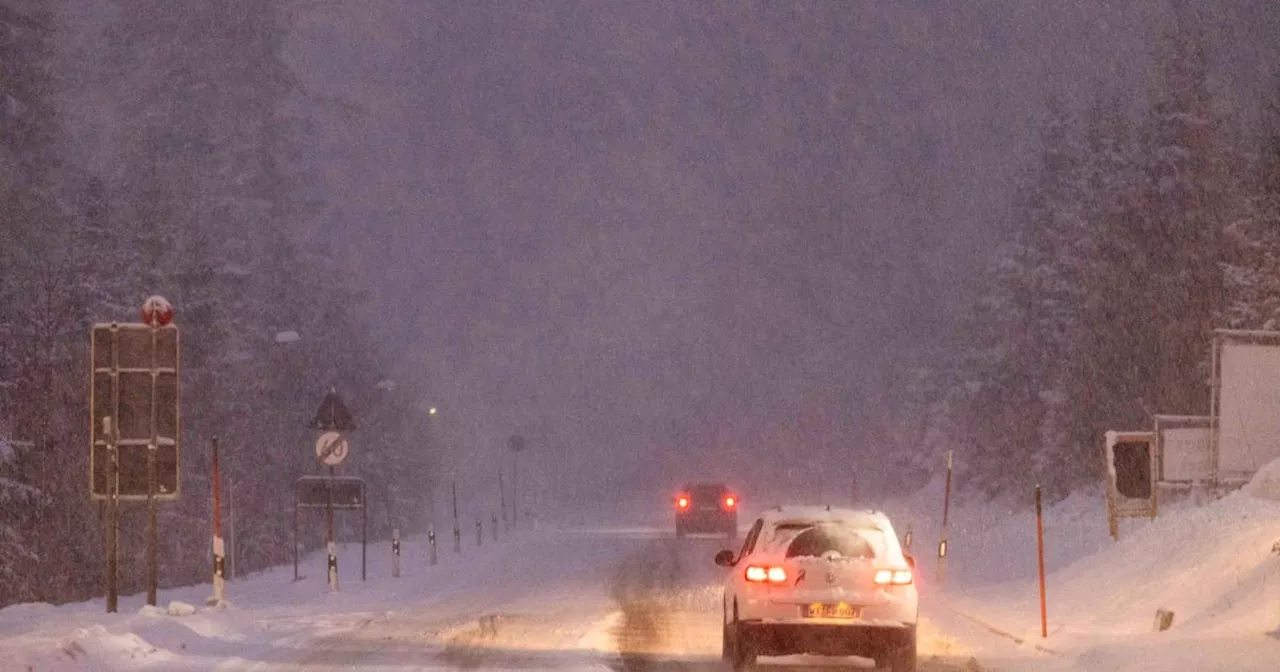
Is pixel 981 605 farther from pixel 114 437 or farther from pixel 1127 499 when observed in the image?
pixel 114 437

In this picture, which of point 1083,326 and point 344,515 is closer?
point 1083,326

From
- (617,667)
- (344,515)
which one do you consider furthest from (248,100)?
(617,667)

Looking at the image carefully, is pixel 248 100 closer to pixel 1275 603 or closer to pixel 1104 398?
pixel 1104 398

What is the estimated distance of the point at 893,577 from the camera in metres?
16.3

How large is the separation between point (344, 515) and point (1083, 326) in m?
36.0

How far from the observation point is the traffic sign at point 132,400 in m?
23.0

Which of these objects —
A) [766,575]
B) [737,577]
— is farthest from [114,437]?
[766,575]

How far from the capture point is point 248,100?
71.5 m

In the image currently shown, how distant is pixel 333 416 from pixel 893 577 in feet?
58.4

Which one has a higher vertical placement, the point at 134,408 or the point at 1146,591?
the point at 134,408

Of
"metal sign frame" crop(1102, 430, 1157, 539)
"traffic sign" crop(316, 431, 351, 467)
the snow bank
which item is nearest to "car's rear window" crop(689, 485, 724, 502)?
"metal sign frame" crop(1102, 430, 1157, 539)

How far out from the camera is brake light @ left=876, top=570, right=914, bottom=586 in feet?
53.3

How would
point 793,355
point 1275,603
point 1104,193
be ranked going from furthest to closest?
point 793,355 < point 1104,193 < point 1275,603

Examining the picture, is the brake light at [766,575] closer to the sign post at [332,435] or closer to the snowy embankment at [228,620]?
the snowy embankment at [228,620]
